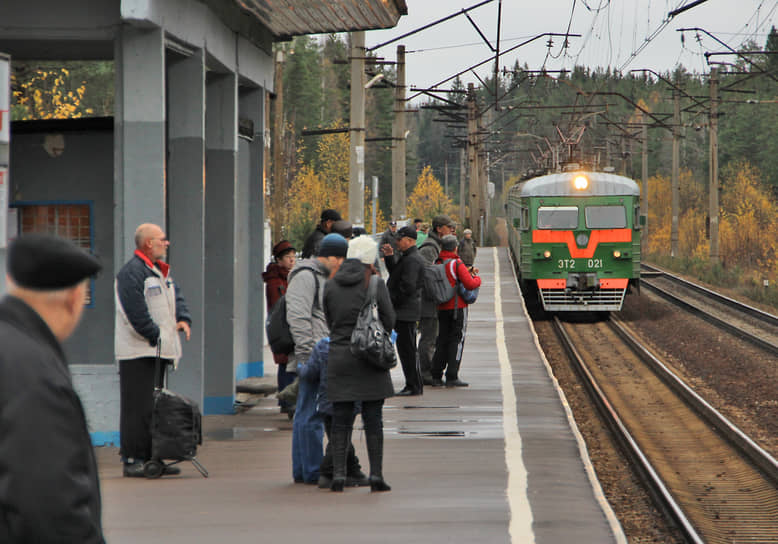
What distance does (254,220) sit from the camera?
1435cm

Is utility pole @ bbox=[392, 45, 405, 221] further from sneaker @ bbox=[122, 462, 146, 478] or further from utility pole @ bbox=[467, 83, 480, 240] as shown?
sneaker @ bbox=[122, 462, 146, 478]

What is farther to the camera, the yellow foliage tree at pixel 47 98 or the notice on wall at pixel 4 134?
the yellow foliage tree at pixel 47 98

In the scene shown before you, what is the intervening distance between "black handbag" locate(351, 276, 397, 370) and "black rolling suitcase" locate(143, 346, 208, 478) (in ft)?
4.73

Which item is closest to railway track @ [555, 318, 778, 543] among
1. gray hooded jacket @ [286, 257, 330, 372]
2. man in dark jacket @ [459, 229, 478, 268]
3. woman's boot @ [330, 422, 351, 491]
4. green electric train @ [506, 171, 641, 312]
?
man in dark jacket @ [459, 229, 478, 268]

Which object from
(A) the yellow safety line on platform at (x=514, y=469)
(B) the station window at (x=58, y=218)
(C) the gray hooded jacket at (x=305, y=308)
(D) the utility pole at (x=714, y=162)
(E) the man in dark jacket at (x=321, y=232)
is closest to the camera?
(A) the yellow safety line on platform at (x=514, y=469)

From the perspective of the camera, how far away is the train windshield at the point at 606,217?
84.8ft

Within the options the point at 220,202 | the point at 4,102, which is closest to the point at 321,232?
the point at 220,202

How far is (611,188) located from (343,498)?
769 inches

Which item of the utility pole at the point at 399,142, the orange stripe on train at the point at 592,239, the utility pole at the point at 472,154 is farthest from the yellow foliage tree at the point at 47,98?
the utility pole at the point at 472,154

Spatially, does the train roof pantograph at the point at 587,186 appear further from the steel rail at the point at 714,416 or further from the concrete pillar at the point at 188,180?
the concrete pillar at the point at 188,180

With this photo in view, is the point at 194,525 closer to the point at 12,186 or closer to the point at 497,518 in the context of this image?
the point at 497,518

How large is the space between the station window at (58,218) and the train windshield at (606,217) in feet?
53.2

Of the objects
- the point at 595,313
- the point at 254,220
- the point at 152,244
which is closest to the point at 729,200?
the point at 595,313

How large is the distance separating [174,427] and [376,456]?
154cm
